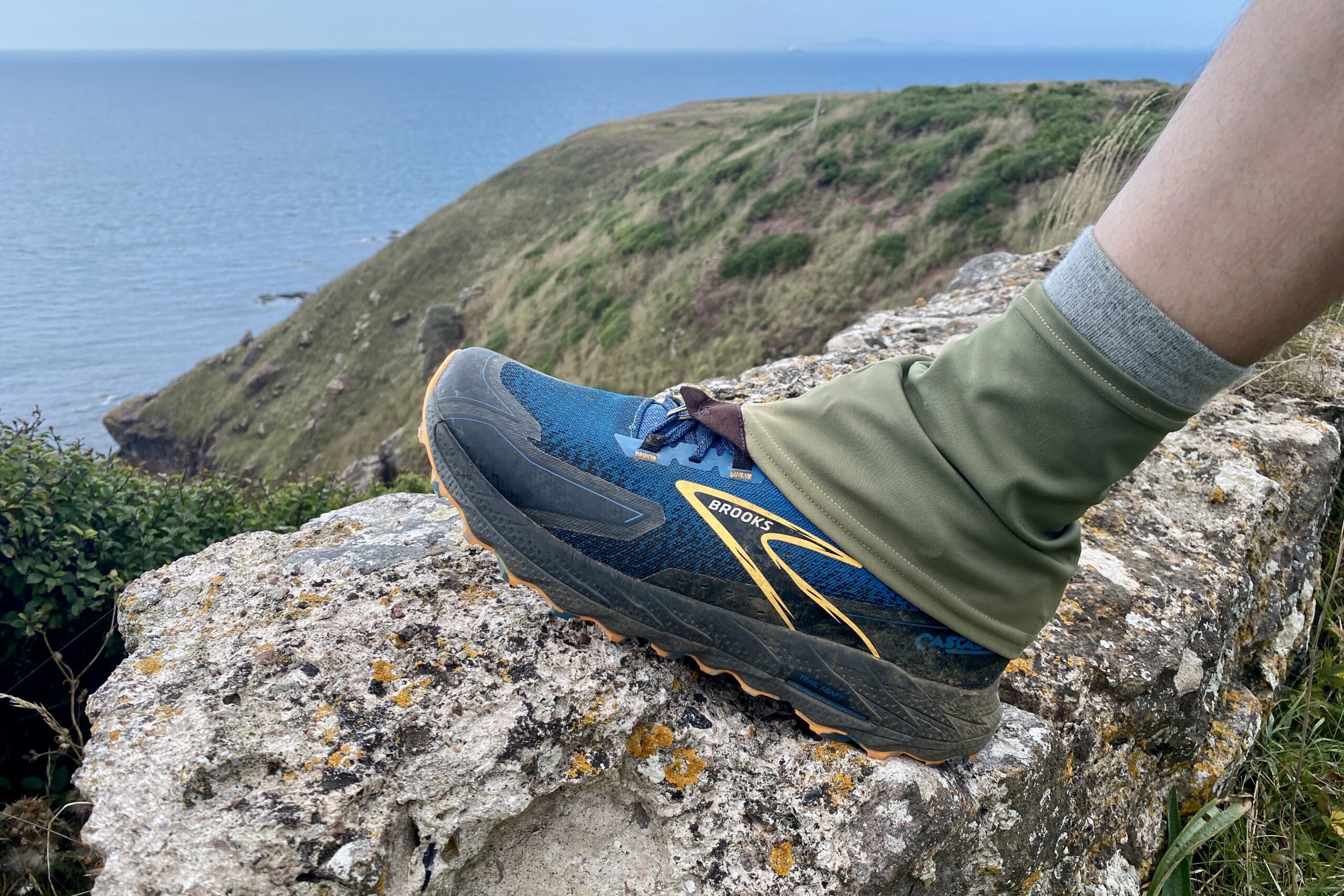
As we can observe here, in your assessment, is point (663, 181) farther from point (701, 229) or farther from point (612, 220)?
point (701, 229)

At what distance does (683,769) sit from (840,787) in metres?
0.32

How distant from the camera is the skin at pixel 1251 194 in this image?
1.04m

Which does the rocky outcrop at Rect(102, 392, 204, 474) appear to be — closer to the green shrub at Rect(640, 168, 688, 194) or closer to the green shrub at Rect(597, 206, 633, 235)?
the green shrub at Rect(597, 206, 633, 235)

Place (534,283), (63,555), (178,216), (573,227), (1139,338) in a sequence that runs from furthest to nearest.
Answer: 1. (178,216)
2. (573,227)
3. (534,283)
4. (63,555)
5. (1139,338)

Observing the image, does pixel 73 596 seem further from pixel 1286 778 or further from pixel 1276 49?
pixel 1286 778

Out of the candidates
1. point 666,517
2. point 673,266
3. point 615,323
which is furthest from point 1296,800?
point 673,266

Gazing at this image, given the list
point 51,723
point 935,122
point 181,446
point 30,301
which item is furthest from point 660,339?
point 30,301

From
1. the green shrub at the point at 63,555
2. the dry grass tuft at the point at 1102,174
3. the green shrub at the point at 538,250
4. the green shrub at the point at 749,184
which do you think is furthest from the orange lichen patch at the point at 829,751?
the green shrub at the point at 538,250

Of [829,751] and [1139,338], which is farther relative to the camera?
[829,751]

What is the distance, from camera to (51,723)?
5.69 ft

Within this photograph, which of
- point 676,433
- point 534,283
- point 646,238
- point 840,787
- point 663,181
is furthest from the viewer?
point 663,181

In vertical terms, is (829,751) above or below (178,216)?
above

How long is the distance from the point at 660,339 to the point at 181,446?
21.3 meters

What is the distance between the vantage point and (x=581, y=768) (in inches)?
60.7
